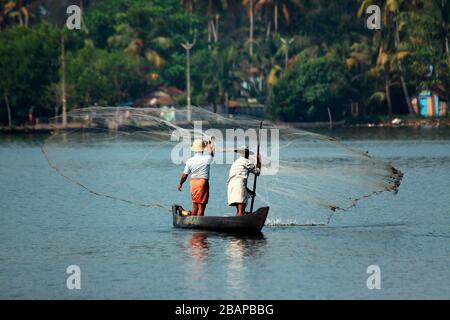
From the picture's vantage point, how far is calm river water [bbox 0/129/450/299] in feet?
86.5

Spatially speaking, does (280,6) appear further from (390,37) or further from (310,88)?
(310,88)

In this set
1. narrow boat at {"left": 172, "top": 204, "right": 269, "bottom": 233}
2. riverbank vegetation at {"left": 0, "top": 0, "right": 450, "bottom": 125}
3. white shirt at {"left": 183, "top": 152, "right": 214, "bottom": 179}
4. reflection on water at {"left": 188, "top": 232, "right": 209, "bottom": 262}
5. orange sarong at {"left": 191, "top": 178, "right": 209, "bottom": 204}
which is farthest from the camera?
riverbank vegetation at {"left": 0, "top": 0, "right": 450, "bottom": 125}

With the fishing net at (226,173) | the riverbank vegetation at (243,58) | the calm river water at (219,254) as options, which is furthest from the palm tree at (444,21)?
the calm river water at (219,254)

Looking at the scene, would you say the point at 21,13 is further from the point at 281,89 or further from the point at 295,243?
the point at 295,243

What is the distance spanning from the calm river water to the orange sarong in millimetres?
1064

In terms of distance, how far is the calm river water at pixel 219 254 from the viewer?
86.5 feet

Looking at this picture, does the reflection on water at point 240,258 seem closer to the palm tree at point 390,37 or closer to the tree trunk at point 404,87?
the palm tree at point 390,37

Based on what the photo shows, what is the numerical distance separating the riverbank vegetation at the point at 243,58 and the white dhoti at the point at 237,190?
92.5m

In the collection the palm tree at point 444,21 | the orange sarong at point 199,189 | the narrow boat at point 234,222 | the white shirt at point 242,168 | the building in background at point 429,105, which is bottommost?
the building in background at point 429,105

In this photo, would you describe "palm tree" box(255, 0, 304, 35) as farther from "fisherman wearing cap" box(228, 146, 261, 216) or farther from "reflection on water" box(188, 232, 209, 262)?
"fisherman wearing cap" box(228, 146, 261, 216)

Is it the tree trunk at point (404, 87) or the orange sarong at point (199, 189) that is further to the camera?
the tree trunk at point (404, 87)

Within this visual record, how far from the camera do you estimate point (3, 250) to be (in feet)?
109

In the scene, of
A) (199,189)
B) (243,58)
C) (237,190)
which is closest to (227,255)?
(237,190)

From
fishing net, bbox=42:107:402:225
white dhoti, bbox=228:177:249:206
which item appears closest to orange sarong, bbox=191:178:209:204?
white dhoti, bbox=228:177:249:206
